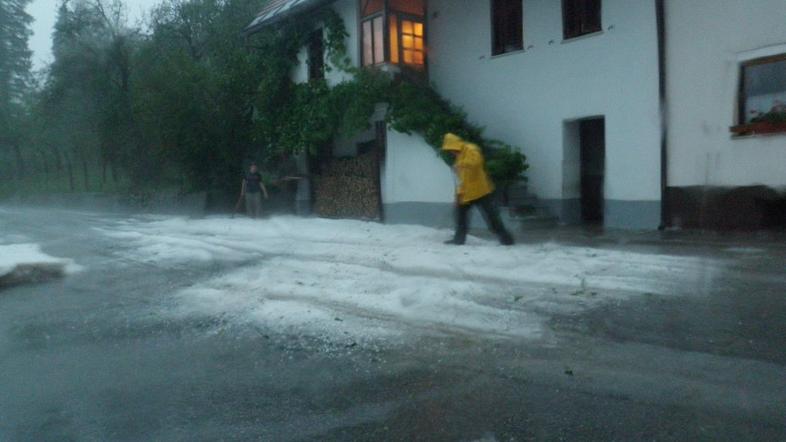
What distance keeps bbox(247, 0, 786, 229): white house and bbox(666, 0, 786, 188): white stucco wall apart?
2 centimetres

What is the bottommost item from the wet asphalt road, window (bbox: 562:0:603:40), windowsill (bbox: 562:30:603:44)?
the wet asphalt road

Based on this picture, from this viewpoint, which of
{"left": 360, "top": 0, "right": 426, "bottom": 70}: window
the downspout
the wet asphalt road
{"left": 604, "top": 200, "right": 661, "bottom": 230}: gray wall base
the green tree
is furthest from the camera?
the green tree

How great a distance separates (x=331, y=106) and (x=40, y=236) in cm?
731

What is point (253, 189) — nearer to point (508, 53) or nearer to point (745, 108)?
Result: point (508, 53)

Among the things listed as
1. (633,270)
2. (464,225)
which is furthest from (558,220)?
(633,270)

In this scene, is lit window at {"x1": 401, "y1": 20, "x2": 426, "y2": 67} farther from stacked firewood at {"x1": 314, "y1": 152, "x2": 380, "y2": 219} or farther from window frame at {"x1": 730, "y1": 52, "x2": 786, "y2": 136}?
window frame at {"x1": 730, "y1": 52, "x2": 786, "y2": 136}

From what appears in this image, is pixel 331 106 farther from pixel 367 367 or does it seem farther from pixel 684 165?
pixel 367 367

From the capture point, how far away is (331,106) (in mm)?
16609

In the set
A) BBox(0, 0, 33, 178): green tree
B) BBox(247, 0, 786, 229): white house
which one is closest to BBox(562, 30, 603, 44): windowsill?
BBox(247, 0, 786, 229): white house

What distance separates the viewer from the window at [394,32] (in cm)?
1564

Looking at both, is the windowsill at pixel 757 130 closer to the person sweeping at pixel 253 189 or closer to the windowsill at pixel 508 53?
the windowsill at pixel 508 53

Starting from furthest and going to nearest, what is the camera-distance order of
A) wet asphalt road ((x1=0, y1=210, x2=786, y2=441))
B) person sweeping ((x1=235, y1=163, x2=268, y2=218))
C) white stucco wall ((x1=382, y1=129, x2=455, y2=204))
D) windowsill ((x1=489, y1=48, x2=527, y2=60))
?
1. person sweeping ((x1=235, y1=163, x2=268, y2=218))
2. white stucco wall ((x1=382, y1=129, x2=455, y2=204))
3. windowsill ((x1=489, y1=48, x2=527, y2=60))
4. wet asphalt road ((x1=0, y1=210, x2=786, y2=441))

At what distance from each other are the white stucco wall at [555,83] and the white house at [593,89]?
2 centimetres

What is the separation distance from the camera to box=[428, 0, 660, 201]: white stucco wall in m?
12.1
